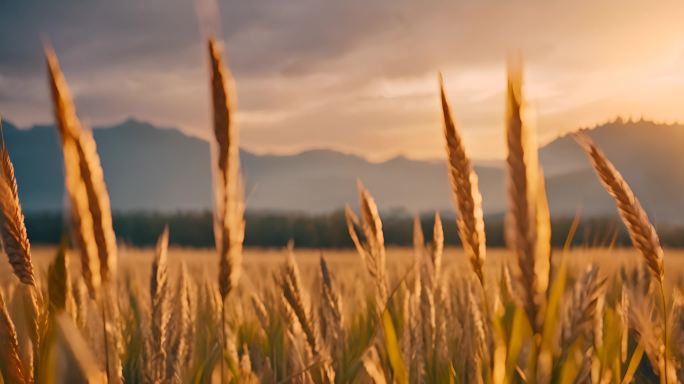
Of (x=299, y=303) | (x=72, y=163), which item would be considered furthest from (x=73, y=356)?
(x=299, y=303)

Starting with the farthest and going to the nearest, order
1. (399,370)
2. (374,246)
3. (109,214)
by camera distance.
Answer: (374,246)
(399,370)
(109,214)

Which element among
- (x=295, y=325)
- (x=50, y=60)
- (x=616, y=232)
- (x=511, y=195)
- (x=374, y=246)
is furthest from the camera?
(x=616, y=232)

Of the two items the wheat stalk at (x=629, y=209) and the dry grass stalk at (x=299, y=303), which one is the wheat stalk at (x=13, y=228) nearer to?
the dry grass stalk at (x=299, y=303)

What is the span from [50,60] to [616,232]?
1.53 m

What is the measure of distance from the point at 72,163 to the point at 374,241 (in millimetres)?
873

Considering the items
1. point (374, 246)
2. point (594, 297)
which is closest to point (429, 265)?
point (374, 246)

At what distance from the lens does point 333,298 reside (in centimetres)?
175

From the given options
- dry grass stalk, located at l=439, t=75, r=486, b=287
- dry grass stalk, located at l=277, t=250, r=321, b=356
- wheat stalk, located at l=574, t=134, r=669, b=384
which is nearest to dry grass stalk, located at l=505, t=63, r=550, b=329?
dry grass stalk, located at l=439, t=75, r=486, b=287

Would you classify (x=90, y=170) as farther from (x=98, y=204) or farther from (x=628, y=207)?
(x=628, y=207)

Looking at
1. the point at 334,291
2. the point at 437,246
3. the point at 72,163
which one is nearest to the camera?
the point at 72,163

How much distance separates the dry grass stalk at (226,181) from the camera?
3.49ft

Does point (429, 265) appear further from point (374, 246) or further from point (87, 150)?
point (87, 150)

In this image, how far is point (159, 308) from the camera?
154 centimetres

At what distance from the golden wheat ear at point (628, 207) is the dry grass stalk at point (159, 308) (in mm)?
874
